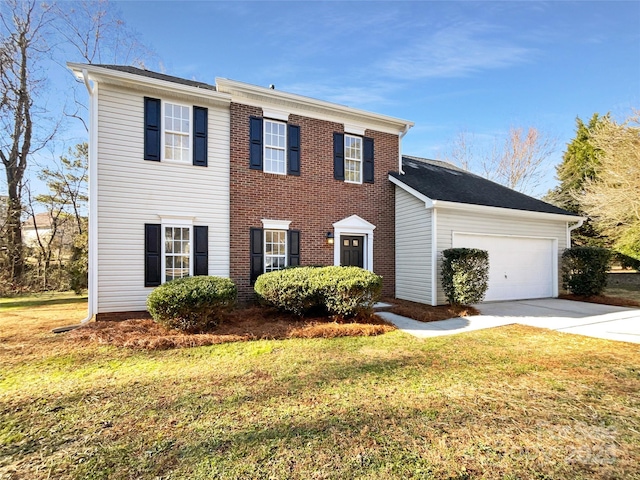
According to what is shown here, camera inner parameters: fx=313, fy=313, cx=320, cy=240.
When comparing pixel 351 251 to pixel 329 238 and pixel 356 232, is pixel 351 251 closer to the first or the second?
pixel 356 232

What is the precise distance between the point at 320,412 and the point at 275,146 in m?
8.11

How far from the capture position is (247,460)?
8.47 feet

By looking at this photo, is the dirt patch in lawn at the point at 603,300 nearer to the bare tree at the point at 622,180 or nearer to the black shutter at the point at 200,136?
the bare tree at the point at 622,180

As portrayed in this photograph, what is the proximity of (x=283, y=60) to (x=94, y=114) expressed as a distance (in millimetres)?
6618

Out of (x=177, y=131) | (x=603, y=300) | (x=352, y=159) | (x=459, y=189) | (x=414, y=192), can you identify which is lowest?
(x=603, y=300)

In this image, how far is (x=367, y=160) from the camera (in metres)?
11.2

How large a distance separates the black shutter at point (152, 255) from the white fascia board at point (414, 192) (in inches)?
302

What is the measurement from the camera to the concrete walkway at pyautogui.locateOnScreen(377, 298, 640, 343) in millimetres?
6953

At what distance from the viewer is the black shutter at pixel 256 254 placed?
926cm

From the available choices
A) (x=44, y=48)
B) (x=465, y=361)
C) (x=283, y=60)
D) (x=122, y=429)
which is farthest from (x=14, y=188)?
(x=465, y=361)

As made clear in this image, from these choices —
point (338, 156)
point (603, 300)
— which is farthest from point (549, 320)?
point (338, 156)

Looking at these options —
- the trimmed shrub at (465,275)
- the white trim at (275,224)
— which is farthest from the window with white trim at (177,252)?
the trimmed shrub at (465,275)

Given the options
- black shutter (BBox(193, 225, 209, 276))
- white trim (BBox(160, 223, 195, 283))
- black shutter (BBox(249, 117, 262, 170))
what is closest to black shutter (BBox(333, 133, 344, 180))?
black shutter (BBox(249, 117, 262, 170))

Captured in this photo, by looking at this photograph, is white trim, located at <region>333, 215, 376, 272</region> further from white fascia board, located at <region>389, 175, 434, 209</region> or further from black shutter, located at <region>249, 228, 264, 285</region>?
black shutter, located at <region>249, 228, 264, 285</region>
